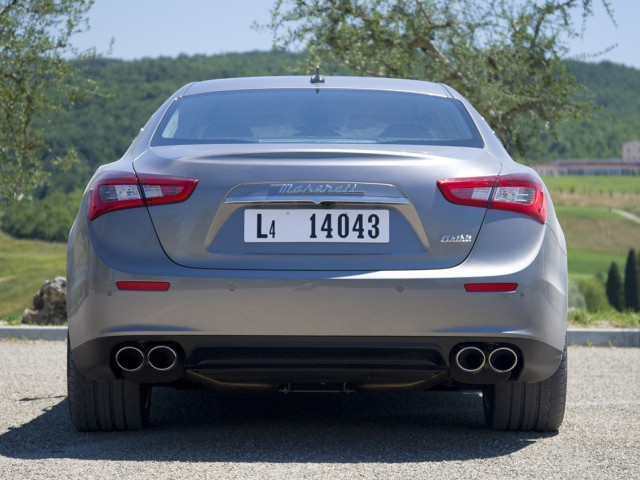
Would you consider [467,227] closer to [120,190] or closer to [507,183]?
[507,183]

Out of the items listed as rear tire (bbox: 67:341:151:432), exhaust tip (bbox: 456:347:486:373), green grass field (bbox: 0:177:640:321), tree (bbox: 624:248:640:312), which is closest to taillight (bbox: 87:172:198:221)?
rear tire (bbox: 67:341:151:432)

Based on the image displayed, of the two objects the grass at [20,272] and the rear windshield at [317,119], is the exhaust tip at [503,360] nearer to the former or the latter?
the rear windshield at [317,119]

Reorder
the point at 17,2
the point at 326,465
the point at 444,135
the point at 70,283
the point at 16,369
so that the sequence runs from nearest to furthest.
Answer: the point at 326,465 < the point at 70,283 < the point at 444,135 < the point at 16,369 < the point at 17,2

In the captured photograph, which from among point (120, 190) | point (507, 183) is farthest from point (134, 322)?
point (507, 183)

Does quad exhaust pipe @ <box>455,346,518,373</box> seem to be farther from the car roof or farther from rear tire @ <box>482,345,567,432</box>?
the car roof

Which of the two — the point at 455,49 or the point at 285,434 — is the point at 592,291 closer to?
the point at 455,49

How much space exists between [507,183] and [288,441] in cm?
149

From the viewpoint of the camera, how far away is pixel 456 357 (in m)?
4.07

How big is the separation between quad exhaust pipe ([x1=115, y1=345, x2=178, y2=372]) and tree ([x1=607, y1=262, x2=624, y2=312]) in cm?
11111

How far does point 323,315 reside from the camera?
3902 millimetres

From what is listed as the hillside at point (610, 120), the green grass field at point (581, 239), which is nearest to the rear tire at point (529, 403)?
the hillside at point (610, 120)

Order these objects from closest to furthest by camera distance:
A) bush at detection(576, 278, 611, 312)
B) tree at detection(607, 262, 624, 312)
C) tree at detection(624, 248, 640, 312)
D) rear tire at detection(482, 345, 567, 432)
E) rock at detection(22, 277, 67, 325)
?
rear tire at detection(482, 345, 567, 432)
rock at detection(22, 277, 67, 325)
bush at detection(576, 278, 611, 312)
tree at detection(624, 248, 640, 312)
tree at detection(607, 262, 624, 312)

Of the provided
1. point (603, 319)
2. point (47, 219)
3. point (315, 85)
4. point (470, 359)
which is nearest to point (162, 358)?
point (470, 359)

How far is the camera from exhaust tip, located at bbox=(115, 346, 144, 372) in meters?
4.11
